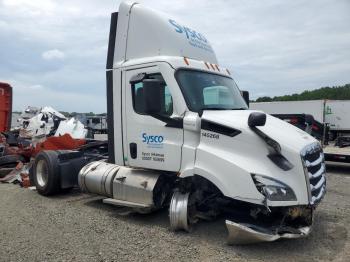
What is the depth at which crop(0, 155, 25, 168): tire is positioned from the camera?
429 inches

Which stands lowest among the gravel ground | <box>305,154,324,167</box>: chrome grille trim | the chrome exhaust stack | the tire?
the gravel ground

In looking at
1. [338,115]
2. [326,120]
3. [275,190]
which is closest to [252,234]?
[275,190]

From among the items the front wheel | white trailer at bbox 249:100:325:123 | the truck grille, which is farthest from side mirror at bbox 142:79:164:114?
white trailer at bbox 249:100:325:123

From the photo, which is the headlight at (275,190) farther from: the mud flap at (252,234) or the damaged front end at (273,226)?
the mud flap at (252,234)

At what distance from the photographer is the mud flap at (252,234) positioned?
5148 millimetres

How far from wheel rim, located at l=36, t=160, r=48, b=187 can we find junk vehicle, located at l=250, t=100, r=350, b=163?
7.67 m

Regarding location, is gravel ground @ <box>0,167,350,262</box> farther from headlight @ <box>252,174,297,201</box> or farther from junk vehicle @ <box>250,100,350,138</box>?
junk vehicle @ <box>250,100,350,138</box>

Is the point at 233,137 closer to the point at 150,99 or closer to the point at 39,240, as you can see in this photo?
the point at 150,99

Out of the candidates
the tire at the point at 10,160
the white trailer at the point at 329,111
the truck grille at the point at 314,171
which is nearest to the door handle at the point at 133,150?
the truck grille at the point at 314,171

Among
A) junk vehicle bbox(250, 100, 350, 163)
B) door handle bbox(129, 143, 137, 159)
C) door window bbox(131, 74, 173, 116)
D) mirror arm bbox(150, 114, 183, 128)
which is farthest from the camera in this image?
junk vehicle bbox(250, 100, 350, 163)

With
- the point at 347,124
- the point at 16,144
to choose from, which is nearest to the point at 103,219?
the point at 16,144

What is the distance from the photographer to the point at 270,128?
5.71 metres

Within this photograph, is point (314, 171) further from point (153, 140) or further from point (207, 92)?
point (153, 140)

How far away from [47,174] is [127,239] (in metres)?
3.33
